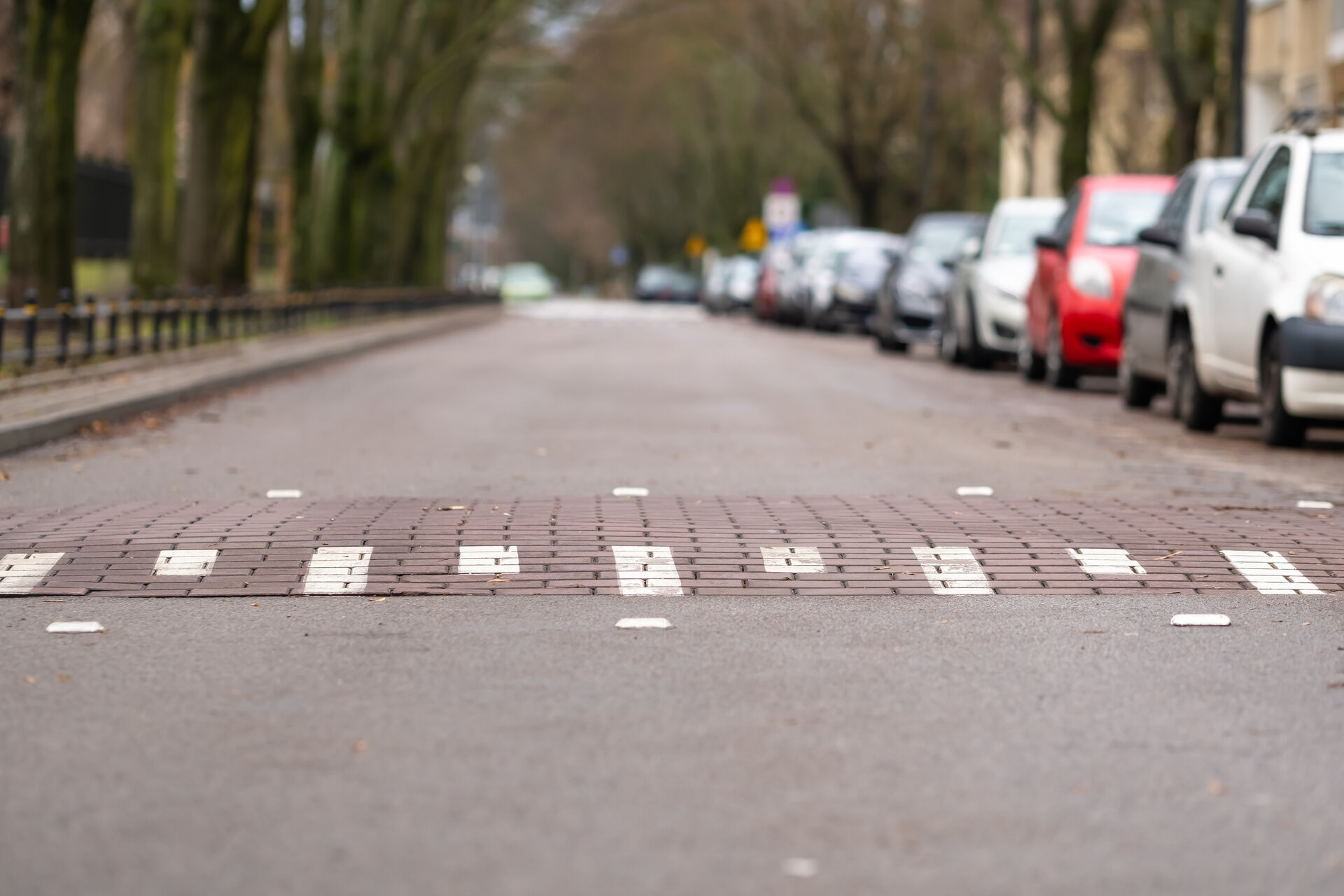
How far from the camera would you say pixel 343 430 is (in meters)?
15.6

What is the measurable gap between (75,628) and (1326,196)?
363 inches

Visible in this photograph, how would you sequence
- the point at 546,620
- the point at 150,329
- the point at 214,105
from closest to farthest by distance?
the point at 546,620 < the point at 150,329 < the point at 214,105

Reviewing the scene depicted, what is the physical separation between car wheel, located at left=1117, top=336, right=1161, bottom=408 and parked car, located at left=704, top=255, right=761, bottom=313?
40.4 m

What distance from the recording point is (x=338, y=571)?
8547 mm

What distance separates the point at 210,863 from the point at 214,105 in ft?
75.8

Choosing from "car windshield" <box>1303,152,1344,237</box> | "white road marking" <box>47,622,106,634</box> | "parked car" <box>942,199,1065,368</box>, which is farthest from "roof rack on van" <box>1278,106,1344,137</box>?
"white road marking" <box>47,622,106,634</box>

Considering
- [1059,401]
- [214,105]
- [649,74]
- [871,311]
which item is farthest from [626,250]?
[1059,401]

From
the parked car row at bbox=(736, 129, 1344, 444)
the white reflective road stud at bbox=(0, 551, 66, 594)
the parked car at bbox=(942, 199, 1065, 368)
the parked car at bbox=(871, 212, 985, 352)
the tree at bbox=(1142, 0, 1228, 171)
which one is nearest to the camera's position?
the white reflective road stud at bbox=(0, 551, 66, 594)

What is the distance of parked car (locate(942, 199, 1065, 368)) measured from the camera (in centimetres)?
2436

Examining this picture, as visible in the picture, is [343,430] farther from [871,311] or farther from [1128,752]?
[871,311]

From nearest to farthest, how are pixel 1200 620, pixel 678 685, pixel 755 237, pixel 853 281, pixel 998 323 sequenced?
pixel 678 685 < pixel 1200 620 < pixel 998 323 < pixel 853 281 < pixel 755 237

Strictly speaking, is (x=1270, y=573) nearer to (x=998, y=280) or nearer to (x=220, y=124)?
(x=998, y=280)

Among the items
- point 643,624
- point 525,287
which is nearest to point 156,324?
point 643,624

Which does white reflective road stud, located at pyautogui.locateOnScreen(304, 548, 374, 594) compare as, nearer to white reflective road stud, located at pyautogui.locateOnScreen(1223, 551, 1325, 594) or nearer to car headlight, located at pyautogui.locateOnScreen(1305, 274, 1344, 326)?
white reflective road stud, located at pyautogui.locateOnScreen(1223, 551, 1325, 594)
